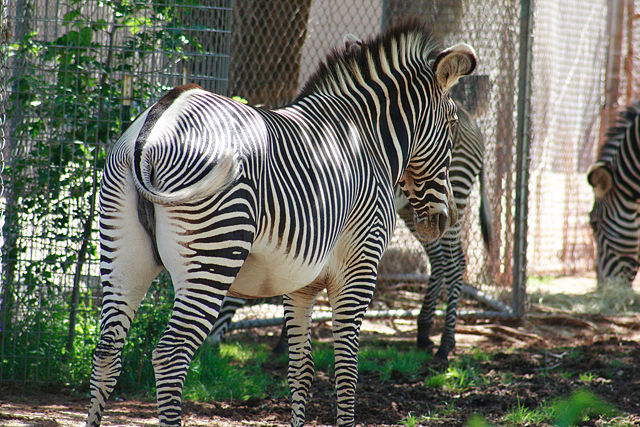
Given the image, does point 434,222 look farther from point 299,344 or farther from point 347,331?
point 299,344

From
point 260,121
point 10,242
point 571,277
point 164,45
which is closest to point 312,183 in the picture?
point 260,121

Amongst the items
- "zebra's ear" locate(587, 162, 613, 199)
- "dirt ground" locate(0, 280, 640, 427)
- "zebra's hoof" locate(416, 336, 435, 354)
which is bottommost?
"dirt ground" locate(0, 280, 640, 427)

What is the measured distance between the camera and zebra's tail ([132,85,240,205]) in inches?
109

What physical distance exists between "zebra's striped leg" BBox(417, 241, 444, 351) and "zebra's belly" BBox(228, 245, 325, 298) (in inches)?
127

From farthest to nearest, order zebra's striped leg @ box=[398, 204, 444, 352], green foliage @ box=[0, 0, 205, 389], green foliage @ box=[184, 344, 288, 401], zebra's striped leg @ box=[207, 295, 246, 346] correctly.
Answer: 1. zebra's striped leg @ box=[398, 204, 444, 352]
2. zebra's striped leg @ box=[207, 295, 246, 346]
3. green foliage @ box=[184, 344, 288, 401]
4. green foliage @ box=[0, 0, 205, 389]

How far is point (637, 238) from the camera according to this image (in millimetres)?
7879

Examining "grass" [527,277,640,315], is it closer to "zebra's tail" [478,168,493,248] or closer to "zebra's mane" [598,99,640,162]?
"zebra's mane" [598,99,640,162]

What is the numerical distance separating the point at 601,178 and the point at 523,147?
133 centimetres

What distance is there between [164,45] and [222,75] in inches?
28.0

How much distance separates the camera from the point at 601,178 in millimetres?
7969

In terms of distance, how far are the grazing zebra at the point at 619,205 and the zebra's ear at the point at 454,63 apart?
15.0 ft

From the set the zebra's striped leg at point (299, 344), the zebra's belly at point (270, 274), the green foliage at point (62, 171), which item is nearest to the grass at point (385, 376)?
the green foliage at point (62, 171)

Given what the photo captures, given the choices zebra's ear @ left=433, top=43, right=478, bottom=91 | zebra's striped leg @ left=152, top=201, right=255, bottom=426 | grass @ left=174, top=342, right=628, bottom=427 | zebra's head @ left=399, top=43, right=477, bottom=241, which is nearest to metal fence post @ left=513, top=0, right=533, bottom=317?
grass @ left=174, top=342, right=628, bottom=427

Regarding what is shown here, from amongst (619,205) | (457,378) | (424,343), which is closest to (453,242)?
(424,343)
